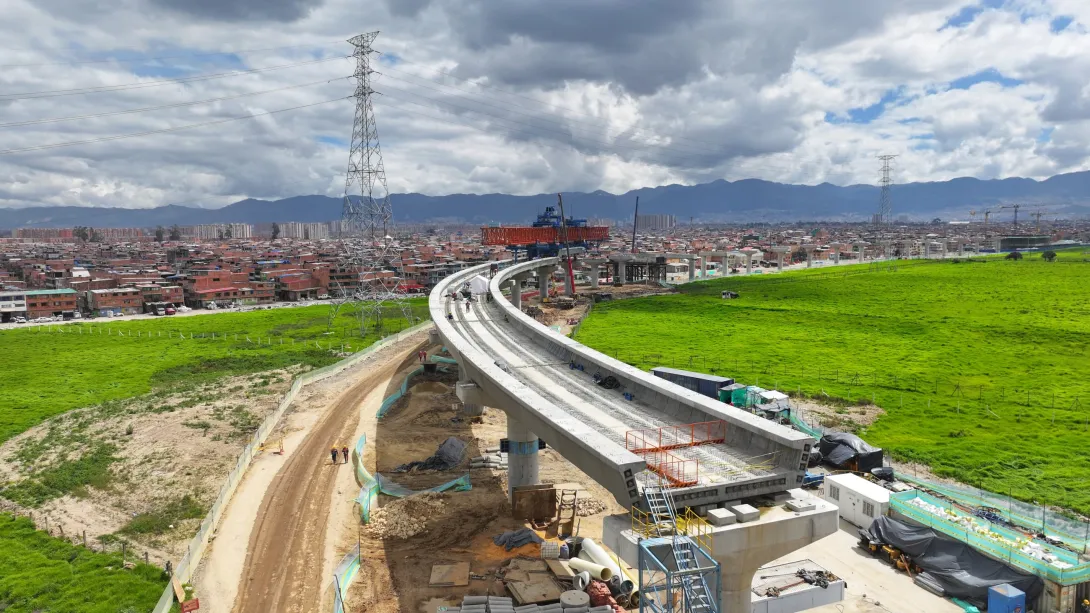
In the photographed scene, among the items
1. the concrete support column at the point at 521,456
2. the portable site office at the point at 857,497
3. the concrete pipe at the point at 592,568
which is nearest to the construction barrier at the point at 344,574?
the concrete support column at the point at 521,456

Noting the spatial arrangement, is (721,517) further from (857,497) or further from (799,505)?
(857,497)

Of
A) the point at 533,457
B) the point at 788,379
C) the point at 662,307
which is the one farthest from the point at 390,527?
the point at 662,307

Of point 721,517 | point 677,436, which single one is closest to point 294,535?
point 677,436

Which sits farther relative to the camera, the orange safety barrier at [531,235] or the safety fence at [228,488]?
the orange safety barrier at [531,235]

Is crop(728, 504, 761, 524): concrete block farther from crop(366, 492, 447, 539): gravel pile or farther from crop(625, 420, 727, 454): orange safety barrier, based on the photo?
crop(366, 492, 447, 539): gravel pile

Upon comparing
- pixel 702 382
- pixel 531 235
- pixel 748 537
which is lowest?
pixel 702 382

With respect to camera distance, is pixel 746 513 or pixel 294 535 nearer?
pixel 746 513

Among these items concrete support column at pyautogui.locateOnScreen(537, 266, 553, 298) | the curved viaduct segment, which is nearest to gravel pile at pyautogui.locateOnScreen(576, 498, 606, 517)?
the curved viaduct segment

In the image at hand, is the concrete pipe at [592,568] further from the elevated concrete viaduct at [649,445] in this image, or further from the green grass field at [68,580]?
the green grass field at [68,580]
